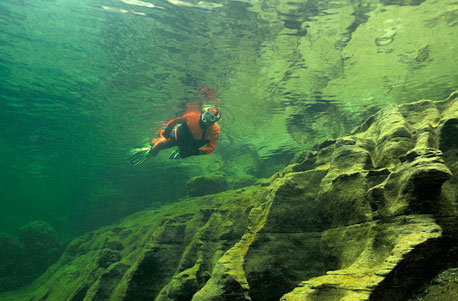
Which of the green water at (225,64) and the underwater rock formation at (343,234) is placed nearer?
the underwater rock formation at (343,234)

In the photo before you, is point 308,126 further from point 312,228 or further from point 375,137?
point 312,228

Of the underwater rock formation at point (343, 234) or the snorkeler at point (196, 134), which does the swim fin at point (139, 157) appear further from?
the underwater rock formation at point (343, 234)

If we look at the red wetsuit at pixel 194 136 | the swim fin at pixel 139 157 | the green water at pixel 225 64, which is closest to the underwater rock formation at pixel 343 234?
the red wetsuit at pixel 194 136

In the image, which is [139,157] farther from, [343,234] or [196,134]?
[343,234]

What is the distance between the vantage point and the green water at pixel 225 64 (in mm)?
9266

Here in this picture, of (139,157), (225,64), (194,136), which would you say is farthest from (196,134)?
(225,64)

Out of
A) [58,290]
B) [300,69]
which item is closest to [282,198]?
[300,69]

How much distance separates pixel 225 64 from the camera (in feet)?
40.2

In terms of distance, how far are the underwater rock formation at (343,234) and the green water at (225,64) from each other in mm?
5830

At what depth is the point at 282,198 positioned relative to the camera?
187 inches

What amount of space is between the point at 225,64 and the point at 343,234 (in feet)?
34.8

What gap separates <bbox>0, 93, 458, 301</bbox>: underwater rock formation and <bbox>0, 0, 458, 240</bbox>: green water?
19.1 ft

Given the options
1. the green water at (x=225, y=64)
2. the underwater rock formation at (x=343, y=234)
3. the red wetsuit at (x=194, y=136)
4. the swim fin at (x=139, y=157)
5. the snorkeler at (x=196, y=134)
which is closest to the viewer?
the underwater rock formation at (x=343, y=234)

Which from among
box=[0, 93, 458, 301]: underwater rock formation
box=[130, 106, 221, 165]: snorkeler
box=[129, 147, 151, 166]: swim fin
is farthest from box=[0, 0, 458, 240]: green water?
box=[0, 93, 458, 301]: underwater rock formation
